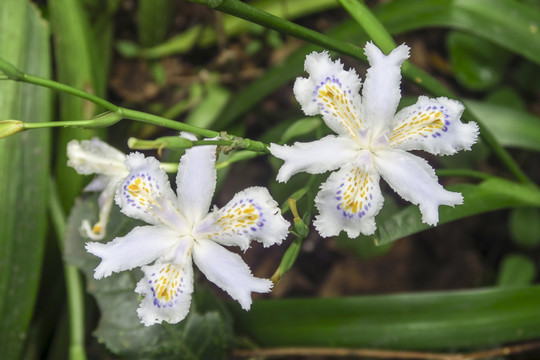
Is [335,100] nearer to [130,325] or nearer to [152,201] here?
[152,201]

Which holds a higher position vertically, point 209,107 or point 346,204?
point 209,107

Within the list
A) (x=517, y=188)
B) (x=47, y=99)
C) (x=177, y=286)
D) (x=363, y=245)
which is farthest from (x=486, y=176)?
(x=47, y=99)

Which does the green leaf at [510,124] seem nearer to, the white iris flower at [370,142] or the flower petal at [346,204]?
the white iris flower at [370,142]

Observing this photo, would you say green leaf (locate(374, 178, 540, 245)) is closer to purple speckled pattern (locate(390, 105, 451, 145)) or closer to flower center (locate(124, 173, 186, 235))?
purple speckled pattern (locate(390, 105, 451, 145))

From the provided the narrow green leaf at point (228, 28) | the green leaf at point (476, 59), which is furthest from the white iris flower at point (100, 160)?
the green leaf at point (476, 59)

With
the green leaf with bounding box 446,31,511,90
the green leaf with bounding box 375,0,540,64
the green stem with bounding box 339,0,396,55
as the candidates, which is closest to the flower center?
the green stem with bounding box 339,0,396,55

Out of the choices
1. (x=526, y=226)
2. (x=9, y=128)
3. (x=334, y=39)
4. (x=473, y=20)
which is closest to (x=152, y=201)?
(x=9, y=128)

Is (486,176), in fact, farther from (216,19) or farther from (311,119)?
(216,19)
